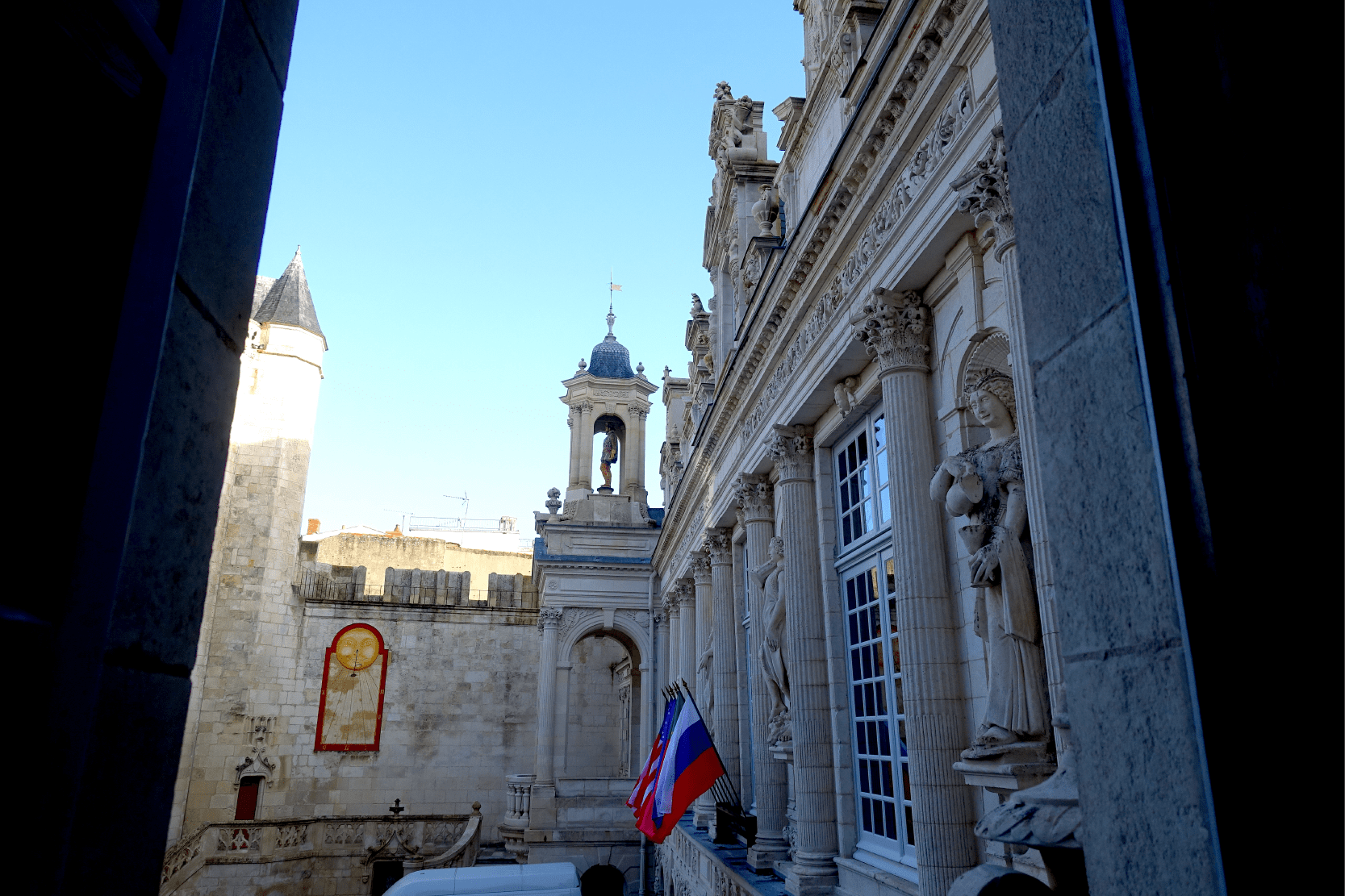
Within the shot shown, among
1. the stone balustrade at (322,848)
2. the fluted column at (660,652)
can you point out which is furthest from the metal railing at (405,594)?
the stone balustrade at (322,848)

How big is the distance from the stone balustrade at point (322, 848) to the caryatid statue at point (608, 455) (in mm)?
10751

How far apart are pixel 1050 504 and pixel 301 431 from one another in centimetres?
2594

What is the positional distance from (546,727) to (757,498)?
13.0 meters

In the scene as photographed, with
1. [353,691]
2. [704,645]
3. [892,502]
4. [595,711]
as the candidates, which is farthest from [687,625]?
[892,502]

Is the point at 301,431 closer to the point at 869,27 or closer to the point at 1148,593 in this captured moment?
the point at 869,27

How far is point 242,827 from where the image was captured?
21.3 meters

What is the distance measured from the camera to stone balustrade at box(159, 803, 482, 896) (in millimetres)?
20766

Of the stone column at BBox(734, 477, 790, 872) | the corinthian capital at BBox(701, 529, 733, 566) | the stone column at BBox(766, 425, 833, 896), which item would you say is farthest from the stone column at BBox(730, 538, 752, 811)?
the stone column at BBox(766, 425, 833, 896)

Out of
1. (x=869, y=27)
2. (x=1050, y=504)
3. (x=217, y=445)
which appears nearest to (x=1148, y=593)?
(x=1050, y=504)

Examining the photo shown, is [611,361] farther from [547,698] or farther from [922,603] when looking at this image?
[922,603]

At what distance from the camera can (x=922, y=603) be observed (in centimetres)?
709

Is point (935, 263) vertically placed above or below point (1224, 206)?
above

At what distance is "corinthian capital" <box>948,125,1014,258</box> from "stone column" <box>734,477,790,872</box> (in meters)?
7.43

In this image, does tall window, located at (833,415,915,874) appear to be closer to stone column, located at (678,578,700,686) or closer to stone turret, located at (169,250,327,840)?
stone column, located at (678,578,700,686)
